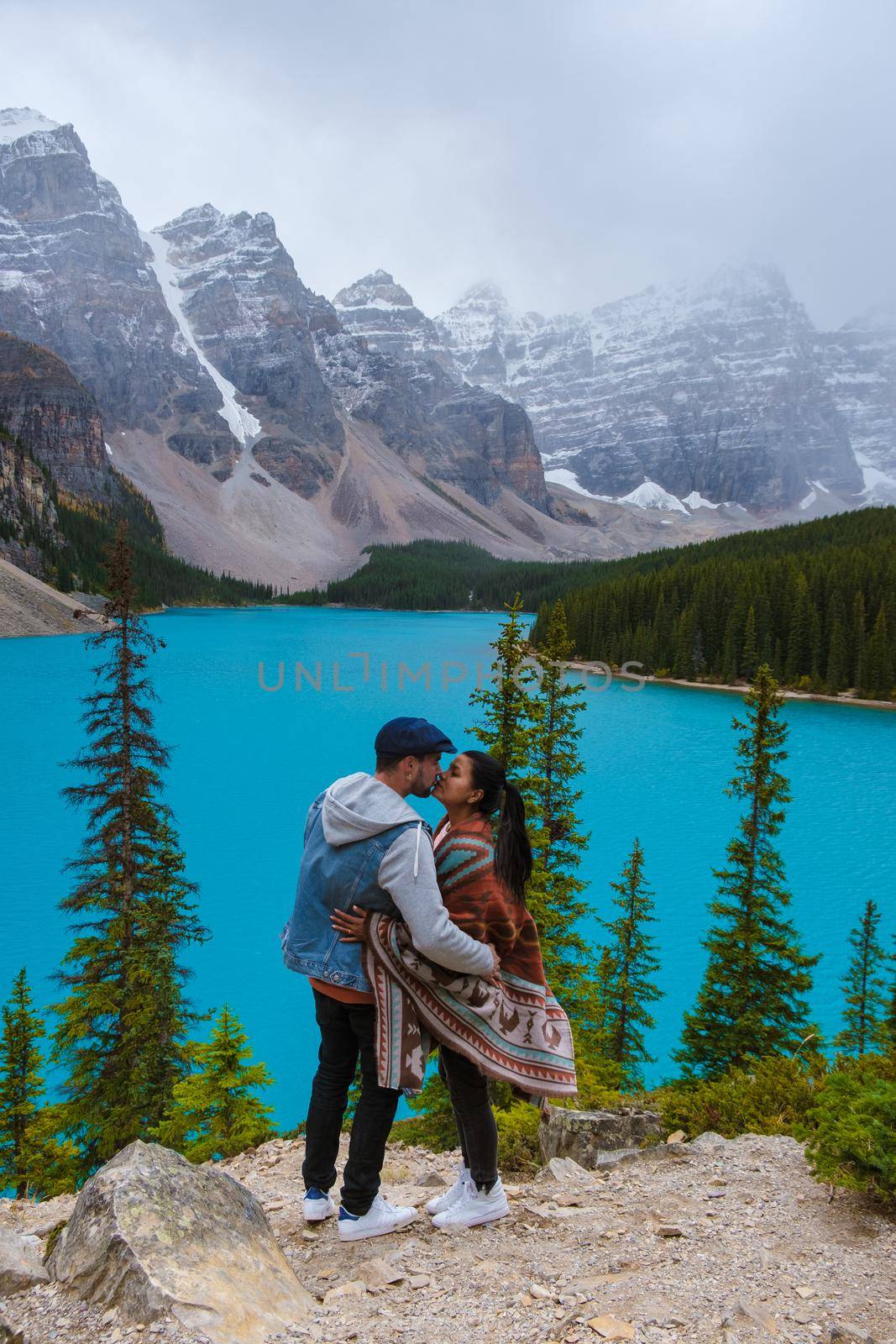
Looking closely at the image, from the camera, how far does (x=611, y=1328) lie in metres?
3.12

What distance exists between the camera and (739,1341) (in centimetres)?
303

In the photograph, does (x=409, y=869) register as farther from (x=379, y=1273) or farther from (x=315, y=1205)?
(x=315, y=1205)

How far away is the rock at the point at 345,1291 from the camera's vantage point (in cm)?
350

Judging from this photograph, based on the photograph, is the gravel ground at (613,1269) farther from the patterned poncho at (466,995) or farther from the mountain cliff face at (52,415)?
the mountain cliff face at (52,415)

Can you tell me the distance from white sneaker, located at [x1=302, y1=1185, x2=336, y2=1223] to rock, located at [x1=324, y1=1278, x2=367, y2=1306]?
62cm

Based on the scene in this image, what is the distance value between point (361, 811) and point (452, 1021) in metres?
1.18

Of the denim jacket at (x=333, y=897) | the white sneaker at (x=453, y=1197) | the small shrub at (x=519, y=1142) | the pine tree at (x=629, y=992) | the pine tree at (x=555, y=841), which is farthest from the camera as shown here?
the pine tree at (x=629, y=992)

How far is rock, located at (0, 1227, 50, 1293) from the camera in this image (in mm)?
3191

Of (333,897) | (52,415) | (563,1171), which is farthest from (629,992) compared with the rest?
(52,415)

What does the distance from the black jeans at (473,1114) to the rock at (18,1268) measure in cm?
193

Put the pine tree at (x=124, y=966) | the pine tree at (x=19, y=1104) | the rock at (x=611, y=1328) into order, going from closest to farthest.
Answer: the rock at (x=611, y=1328)
the pine tree at (x=19, y=1104)
the pine tree at (x=124, y=966)

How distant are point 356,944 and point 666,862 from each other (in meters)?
21.1

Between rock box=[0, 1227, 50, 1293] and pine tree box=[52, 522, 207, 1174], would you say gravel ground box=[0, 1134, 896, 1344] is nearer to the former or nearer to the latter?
rock box=[0, 1227, 50, 1293]

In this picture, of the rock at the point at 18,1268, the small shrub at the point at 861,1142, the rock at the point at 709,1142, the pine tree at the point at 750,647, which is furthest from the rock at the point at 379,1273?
the pine tree at the point at 750,647
